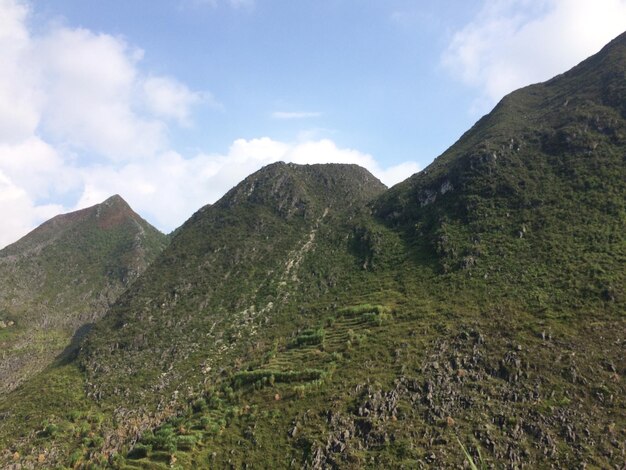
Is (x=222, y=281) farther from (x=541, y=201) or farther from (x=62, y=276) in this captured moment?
(x=62, y=276)

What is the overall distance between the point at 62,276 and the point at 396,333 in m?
128

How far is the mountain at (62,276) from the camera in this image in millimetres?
103688

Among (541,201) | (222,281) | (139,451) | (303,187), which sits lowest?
(139,451)

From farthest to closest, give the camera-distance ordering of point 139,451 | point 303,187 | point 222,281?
point 303,187 < point 222,281 < point 139,451

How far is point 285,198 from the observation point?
396 feet

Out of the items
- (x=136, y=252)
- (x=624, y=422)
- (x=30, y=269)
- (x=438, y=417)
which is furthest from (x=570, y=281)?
(x=30, y=269)

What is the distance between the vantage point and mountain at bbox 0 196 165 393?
340 feet

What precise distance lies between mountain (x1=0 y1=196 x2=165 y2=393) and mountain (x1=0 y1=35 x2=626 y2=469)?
1235 inches

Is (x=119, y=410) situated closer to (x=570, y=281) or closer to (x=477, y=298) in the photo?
(x=477, y=298)

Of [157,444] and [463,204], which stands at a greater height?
[463,204]

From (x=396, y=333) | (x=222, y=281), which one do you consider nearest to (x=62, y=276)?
(x=222, y=281)

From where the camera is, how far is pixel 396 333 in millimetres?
57062

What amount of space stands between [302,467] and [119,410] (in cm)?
3168

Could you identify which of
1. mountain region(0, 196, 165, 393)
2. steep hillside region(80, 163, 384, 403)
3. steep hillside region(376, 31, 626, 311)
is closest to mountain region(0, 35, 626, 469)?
steep hillside region(376, 31, 626, 311)
